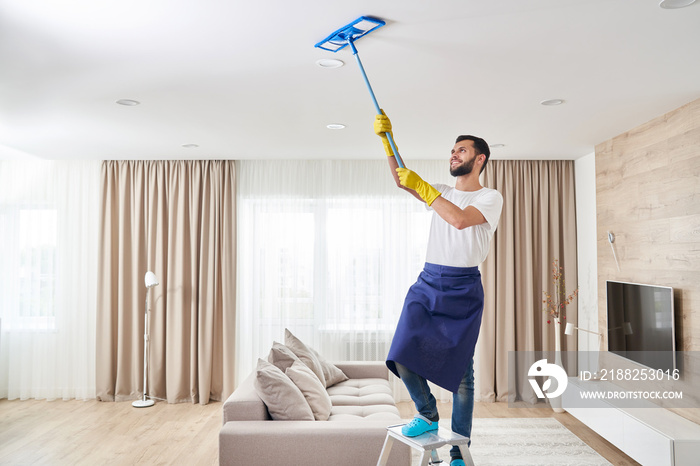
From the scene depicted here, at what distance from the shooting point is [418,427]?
2328 millimetres

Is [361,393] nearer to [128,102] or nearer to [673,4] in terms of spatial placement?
[128,102]

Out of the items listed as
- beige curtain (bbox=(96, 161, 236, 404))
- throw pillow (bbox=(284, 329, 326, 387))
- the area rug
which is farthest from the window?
the area rug

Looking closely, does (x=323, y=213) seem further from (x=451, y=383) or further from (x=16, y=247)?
(x=451, y=383)

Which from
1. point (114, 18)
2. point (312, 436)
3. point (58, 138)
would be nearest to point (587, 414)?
point (312, 436)

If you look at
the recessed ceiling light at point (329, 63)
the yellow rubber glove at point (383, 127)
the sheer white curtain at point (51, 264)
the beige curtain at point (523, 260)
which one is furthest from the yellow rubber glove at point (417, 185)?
the sheer white curtain at point (51, 264)

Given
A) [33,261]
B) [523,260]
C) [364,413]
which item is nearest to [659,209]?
[523,260]

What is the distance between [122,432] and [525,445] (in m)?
3.36

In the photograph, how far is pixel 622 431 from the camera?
4051 mm

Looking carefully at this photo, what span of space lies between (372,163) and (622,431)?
3468mm

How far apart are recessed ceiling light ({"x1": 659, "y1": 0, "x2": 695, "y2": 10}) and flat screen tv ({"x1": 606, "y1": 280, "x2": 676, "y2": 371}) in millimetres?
2231

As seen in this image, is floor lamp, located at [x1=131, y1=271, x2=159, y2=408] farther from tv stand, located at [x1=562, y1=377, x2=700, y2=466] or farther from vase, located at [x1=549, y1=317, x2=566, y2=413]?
tv stand, located at [x1=562, y1=377, x2=700, y2=466]

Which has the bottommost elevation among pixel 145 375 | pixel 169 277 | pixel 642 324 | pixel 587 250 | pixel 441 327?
pixel 145 375

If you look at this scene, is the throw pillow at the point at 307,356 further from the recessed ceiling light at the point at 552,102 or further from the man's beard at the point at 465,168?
the recessed ceiling light at the point at 552,102

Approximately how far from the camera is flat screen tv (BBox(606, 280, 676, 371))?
4020 mm
